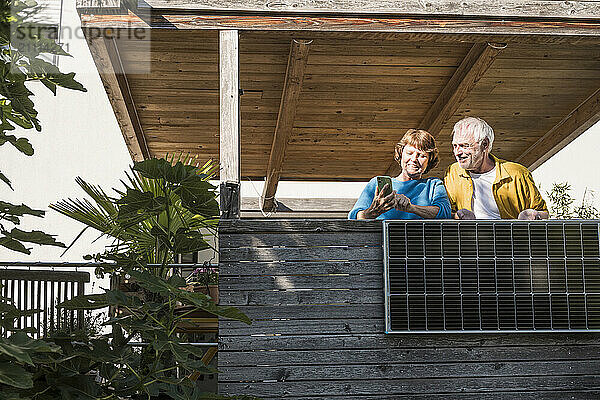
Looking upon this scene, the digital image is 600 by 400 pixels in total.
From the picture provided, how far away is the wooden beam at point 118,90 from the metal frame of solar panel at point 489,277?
6.11 ft

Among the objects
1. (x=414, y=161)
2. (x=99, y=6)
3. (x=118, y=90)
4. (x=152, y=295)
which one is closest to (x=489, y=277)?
(x=414, y=161)

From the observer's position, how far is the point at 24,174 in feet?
22.5

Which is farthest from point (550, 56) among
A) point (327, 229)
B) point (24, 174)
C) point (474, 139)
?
point (24, 174)

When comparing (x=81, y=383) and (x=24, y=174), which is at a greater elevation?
(x=24, y=174)

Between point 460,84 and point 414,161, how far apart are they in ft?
5.00

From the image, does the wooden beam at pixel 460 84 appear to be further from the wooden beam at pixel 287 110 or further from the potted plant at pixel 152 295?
the potted plant at pixel 152 295

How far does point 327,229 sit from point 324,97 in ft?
6.81

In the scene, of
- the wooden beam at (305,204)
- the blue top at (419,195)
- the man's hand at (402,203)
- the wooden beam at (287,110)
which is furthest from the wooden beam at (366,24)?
the wooden beam at (305,204)

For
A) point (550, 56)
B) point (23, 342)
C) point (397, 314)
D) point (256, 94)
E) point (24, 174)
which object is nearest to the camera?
point (23, 342)

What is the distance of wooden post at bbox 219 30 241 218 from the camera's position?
3.34 metres

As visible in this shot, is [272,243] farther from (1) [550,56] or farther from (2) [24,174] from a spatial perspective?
(2) [24,174]

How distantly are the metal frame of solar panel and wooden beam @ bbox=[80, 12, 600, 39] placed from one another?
0.98 meters

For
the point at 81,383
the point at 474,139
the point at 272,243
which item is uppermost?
the point at 474,139

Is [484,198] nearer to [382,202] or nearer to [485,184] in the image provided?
[485,184]
